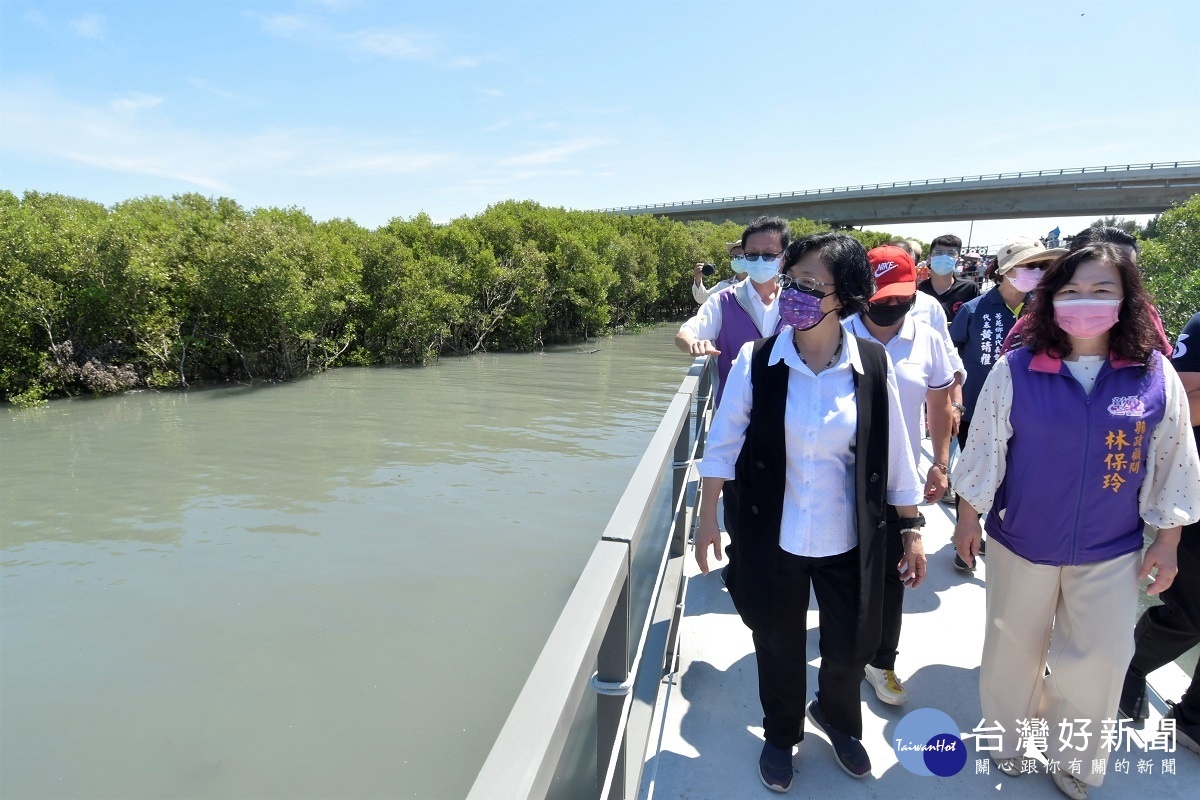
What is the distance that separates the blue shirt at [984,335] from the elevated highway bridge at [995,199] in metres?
37.9

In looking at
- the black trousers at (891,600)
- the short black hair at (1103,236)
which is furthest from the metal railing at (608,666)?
the short black hair at (1103,236)

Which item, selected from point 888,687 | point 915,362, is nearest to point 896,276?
point 915,362

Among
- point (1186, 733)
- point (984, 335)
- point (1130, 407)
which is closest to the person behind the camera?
point (1130, 407)

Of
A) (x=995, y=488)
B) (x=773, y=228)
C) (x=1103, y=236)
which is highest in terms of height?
(x=773, y=228)

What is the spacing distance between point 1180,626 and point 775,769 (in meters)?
1.62

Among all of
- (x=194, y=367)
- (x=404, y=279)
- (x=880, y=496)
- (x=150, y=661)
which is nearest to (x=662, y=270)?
(x=404, y=279)

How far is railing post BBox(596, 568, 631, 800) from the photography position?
1334 mm

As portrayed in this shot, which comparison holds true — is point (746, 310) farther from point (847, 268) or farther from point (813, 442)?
point (813, 442)

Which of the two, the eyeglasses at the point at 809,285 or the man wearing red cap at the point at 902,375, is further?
the man wearing red cap at the point at 902,375

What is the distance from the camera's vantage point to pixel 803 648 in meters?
2.06

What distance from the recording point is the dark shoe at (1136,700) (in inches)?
92.3

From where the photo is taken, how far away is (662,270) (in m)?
35.1

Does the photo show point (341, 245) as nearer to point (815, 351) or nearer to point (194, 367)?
point (194, 367)

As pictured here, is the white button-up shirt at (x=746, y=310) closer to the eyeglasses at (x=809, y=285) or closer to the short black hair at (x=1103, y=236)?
the eyeglasses at (x=809, y=285)
